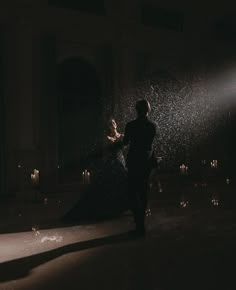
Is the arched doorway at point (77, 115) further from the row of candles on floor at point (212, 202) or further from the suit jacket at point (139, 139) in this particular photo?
the suit jacket at point (139, 139)

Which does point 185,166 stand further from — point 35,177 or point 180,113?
point 35,177

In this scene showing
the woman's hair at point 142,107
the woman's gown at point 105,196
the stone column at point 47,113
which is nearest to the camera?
the woman's hair at point 142,107

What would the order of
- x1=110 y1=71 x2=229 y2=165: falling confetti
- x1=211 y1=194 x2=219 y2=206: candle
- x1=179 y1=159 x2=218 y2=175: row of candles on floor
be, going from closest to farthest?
1. x1=211 y1=194 x2=219 y2=206: candle
2. x1=179 y1=159 x2=218 y2=175: row of candles on floor
3. x1=110 y1=71 x2=229 y2=165: falling confetti

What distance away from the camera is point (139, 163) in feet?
20.9

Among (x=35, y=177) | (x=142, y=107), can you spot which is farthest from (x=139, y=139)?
(x=35, y=177)

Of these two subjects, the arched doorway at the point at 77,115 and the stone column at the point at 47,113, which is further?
the arched doorway at the point at 77,115

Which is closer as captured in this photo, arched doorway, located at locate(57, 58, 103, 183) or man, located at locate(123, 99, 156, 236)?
man, located at locate(123, 99, 156, 236)

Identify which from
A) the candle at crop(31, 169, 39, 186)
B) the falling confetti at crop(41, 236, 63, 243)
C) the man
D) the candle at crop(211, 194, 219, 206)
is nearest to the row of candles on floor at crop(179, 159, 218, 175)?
the candle at crop(211, 194, 219, 206)

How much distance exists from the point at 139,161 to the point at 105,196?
1.47m

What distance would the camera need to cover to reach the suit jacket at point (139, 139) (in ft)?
21.2

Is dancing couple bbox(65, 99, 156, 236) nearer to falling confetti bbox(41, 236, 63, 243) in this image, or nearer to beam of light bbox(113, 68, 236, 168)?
falling confetti bbox(41, 236, 63, 243)

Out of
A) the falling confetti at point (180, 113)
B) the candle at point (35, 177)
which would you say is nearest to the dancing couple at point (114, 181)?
the candle at point (35, 177)

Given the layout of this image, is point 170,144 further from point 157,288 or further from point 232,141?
point 157,288

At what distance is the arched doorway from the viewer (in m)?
12.5
